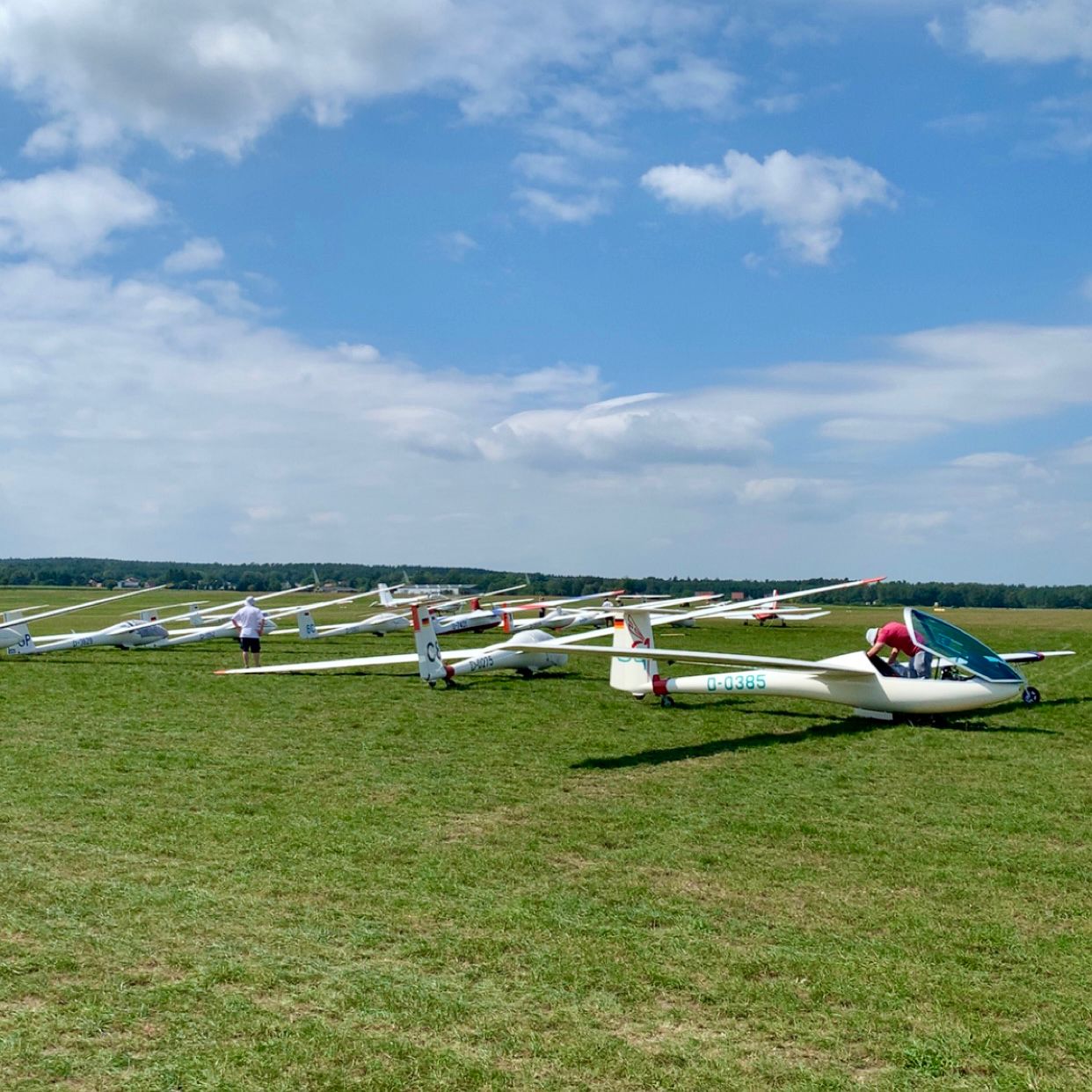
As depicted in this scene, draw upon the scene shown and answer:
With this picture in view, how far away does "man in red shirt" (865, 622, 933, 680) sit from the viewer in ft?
39.2

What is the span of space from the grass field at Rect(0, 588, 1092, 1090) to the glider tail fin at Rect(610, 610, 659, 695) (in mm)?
3107

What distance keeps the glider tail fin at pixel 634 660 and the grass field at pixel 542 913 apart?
311cm

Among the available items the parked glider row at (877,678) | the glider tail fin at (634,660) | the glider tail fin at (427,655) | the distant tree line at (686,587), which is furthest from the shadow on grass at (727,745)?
the distant tree line at (686,587)

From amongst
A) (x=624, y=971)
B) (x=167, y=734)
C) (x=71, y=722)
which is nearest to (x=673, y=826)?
(x=624, y=971)

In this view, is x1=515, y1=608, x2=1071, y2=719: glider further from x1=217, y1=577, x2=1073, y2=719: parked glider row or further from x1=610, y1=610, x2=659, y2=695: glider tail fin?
x1=610, y1=610, x2=659, y2=695: glider tail fin

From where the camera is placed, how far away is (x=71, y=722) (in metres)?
12.0

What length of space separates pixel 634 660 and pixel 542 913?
944cm

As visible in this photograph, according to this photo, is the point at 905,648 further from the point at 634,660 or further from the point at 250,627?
the point at 250,627

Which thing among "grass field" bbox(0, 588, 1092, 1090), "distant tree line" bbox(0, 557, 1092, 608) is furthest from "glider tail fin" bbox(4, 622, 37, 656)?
"distant tree line" bbox(0, 557, 1092, 608)

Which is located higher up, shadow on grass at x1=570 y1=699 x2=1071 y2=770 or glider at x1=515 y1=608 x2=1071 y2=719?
glider at x1=515 y1=608 x2=1071 y2=719

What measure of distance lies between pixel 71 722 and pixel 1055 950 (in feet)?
36.2

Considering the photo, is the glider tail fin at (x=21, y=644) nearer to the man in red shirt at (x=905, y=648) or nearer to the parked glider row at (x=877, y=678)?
the parked glider row at (x=877, y=678)

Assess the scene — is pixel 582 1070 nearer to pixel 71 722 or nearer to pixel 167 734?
pixel 167 734

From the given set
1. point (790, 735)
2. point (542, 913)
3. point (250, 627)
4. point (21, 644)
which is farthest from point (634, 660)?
point (21, 644)
